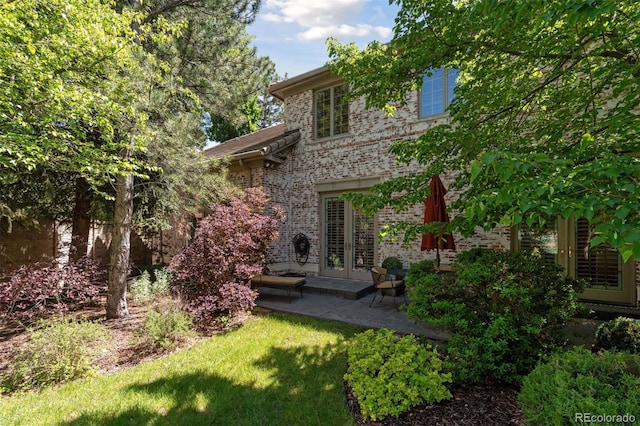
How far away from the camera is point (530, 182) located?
7.19ft

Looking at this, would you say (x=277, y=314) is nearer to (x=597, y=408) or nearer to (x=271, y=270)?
(x=271, y=270)

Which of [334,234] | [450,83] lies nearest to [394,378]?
[334,234]

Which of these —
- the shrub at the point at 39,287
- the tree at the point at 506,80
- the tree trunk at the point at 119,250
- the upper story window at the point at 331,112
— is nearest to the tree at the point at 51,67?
the tree trunk at the point at 119,250

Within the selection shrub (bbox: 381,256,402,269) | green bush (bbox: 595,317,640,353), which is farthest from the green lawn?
shrub (bbox: 381,256,402,269)

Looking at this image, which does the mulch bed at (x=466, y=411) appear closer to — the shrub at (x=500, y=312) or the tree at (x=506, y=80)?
the shrub at (x=500, y=312)

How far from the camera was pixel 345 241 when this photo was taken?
9.90 meters

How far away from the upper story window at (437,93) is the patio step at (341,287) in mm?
5300

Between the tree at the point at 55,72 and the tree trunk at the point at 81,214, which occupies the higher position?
the tree at the point at 55,72

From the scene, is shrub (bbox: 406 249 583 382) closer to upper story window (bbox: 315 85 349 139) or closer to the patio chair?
the patio chair

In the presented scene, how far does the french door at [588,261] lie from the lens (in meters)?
6.44

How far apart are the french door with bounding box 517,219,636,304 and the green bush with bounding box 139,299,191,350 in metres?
7.55

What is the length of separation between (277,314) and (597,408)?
18.7 feet

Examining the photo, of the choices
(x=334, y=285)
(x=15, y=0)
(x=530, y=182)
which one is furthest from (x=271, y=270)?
(x=530, y=182)

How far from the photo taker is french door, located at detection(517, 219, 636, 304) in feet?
21.1
